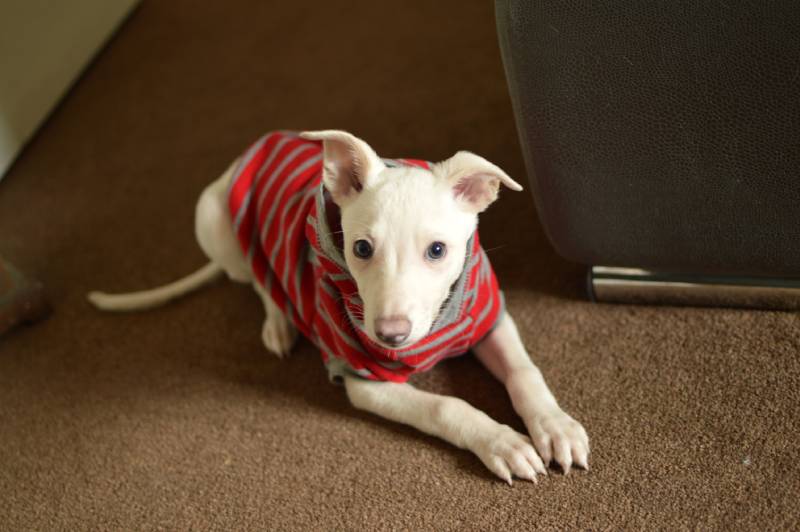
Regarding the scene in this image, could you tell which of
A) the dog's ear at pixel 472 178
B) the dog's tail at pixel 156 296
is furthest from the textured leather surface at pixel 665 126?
the dog's tail at pixel 156 296

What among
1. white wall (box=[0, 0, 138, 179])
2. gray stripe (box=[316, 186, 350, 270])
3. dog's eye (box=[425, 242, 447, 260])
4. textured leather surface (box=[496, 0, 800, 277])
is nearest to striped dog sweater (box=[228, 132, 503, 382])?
gray stripe (box=[316, 186, 350, 270])

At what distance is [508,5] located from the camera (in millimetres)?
1335

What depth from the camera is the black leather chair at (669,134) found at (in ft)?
4.22

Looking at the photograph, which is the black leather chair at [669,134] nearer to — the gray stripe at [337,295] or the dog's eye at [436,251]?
the dog's eye at [436,251]

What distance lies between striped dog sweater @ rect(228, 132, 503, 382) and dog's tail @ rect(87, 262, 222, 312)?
0.87 ft

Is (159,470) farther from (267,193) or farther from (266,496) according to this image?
(267,193)

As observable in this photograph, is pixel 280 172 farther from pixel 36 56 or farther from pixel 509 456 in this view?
pixel 36 56

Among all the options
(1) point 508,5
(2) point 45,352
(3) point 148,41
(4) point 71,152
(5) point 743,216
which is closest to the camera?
(1) point 508,5

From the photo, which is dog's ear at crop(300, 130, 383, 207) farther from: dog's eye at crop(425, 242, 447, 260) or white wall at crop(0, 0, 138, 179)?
→ white wall at crop(0, 0, 138, 179)

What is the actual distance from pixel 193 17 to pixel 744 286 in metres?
2.53

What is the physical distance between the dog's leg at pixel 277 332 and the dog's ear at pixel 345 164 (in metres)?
0.52

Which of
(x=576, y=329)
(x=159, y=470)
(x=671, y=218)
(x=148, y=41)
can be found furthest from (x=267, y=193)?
(x=148, y=41)

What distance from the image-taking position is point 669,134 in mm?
1413

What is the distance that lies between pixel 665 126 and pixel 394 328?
0.60 m
